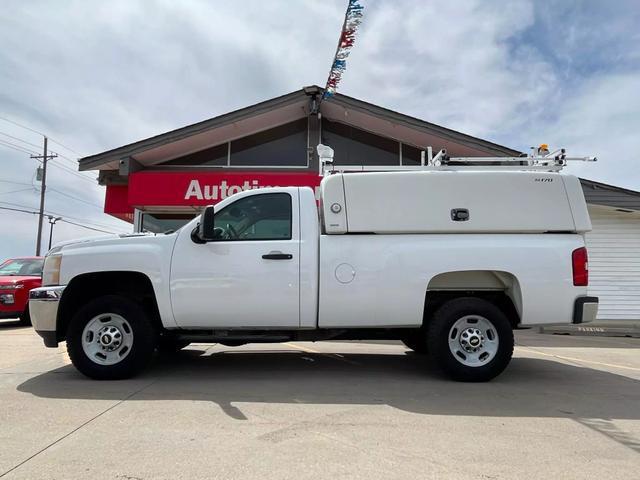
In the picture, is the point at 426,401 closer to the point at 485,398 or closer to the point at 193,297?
the point at 485,398

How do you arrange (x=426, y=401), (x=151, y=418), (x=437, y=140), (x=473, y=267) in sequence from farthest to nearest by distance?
(x=437, y=140) → (x=473, y=267) → (x=426, y=401) → (x=151, y=418)

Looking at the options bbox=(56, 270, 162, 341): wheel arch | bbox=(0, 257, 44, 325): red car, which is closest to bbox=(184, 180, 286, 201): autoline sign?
bbox=(0, 257, 44, 325): red car

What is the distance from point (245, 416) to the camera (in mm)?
4301

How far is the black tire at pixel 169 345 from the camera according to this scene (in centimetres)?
606

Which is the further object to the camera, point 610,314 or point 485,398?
point 610,314

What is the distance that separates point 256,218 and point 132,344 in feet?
6.39

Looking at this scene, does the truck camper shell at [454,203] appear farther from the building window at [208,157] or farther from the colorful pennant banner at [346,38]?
the building window at [208,157]

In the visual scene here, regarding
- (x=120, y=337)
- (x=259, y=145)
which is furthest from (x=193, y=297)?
(x=259, y=145)

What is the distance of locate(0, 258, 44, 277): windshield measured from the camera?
485 inches

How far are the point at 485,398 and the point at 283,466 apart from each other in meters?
2.56

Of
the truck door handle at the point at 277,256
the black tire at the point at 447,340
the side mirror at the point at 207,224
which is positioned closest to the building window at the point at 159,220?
the side mirror at the point at 207,224

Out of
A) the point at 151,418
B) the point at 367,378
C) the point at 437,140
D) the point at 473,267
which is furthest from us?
the point at 437,140

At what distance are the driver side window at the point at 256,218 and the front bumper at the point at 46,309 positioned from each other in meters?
1.90

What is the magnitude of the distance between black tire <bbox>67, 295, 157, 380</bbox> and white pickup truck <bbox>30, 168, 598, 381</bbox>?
0.01 meters
